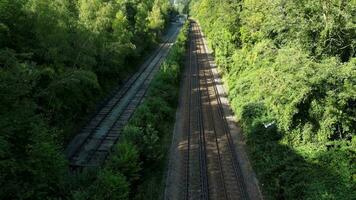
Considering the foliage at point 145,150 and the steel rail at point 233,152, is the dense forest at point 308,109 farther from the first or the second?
the foliage at point 145,150

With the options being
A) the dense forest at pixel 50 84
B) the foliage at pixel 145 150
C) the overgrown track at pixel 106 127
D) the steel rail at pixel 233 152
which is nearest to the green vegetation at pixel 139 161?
the foliage at pixel 145 150

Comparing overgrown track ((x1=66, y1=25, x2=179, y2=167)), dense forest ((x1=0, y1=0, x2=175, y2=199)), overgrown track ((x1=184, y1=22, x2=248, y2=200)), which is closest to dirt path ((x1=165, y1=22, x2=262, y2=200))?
overgrown track ((x1=184, y1=22, x2=248, y2=200))

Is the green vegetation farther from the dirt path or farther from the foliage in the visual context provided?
the dirt path

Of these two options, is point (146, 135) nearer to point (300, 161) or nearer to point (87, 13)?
point (300, 161)

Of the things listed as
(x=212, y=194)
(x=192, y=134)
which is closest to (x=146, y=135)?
(x=212, y=194)

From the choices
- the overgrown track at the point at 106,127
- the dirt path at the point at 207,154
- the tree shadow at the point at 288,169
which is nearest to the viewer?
the tree shadow at the point at 288,169

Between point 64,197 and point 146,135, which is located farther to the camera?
point 146,135
